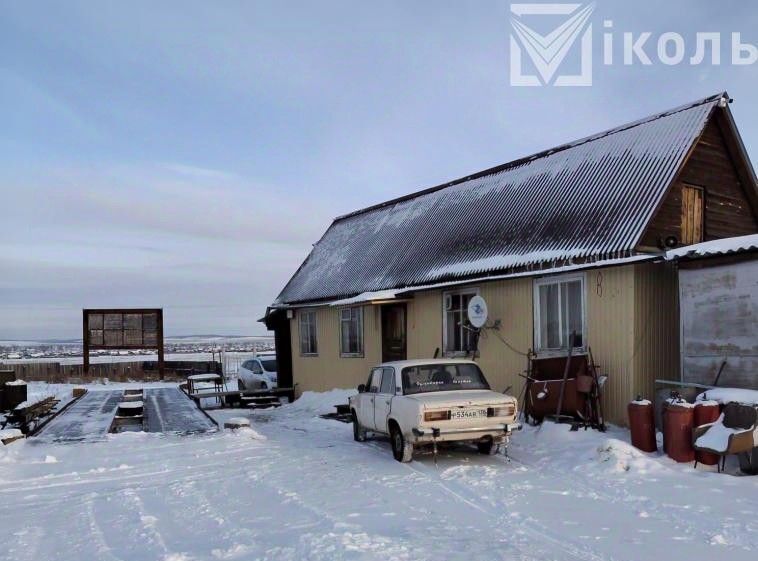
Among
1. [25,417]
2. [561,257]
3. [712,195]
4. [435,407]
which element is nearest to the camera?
[435,407]

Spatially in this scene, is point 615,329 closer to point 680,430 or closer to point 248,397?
point 680,430

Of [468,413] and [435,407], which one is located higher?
[435,407]

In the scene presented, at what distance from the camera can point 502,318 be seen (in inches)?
548

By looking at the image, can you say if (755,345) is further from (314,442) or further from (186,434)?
(186,434)

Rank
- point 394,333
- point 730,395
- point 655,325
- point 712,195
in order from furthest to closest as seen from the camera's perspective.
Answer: point 394,333, point 712,195, point 655,325, point 730,395

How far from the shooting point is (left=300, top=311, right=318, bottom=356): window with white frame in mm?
21172

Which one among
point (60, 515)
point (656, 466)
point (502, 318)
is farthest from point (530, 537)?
point (502, 318)

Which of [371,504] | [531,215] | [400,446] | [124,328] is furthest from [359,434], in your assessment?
[124,328]

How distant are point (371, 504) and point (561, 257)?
6420mm

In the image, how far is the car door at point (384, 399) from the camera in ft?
34.5

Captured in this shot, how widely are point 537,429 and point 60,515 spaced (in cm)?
723

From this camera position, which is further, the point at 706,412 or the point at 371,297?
the point at 371,297

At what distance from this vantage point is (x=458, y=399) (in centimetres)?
955

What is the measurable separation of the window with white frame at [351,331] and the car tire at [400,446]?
851cm
